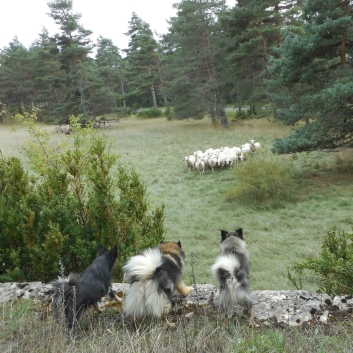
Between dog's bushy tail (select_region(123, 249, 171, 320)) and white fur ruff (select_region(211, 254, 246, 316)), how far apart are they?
0.58 m

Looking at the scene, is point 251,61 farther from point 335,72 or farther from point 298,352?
point 298,352

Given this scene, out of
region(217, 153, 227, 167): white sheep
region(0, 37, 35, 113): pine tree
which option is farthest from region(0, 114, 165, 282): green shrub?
region(0, 37, 35, 113): pine tree

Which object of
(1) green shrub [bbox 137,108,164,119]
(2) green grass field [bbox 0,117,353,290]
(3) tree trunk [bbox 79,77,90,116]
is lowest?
(2) green grass field [bbox 0,117,353,290]

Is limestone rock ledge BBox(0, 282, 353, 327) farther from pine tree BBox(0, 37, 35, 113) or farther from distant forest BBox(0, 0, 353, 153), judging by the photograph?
pine tree BBox(0, 37, 35, 113)

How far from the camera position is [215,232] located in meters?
8.80

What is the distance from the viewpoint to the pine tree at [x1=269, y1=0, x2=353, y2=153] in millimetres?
10562

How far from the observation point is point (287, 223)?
349 inches

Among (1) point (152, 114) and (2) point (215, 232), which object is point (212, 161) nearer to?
(2) point (215, 232)

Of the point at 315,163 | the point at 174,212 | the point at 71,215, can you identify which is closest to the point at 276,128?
the point at 315,163

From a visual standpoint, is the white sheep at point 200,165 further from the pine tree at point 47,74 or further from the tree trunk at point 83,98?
the pine tree at point 47,74

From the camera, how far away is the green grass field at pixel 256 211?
708 centimetres

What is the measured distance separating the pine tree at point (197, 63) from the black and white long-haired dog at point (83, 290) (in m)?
22.0

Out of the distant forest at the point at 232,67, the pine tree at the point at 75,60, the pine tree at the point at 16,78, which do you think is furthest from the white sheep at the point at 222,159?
the pine tree at the point at 16,78

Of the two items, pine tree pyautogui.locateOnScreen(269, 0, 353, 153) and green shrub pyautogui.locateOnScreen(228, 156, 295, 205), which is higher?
pine tree pyautogui.locateOnScreen(269, 0, 353, 153)
